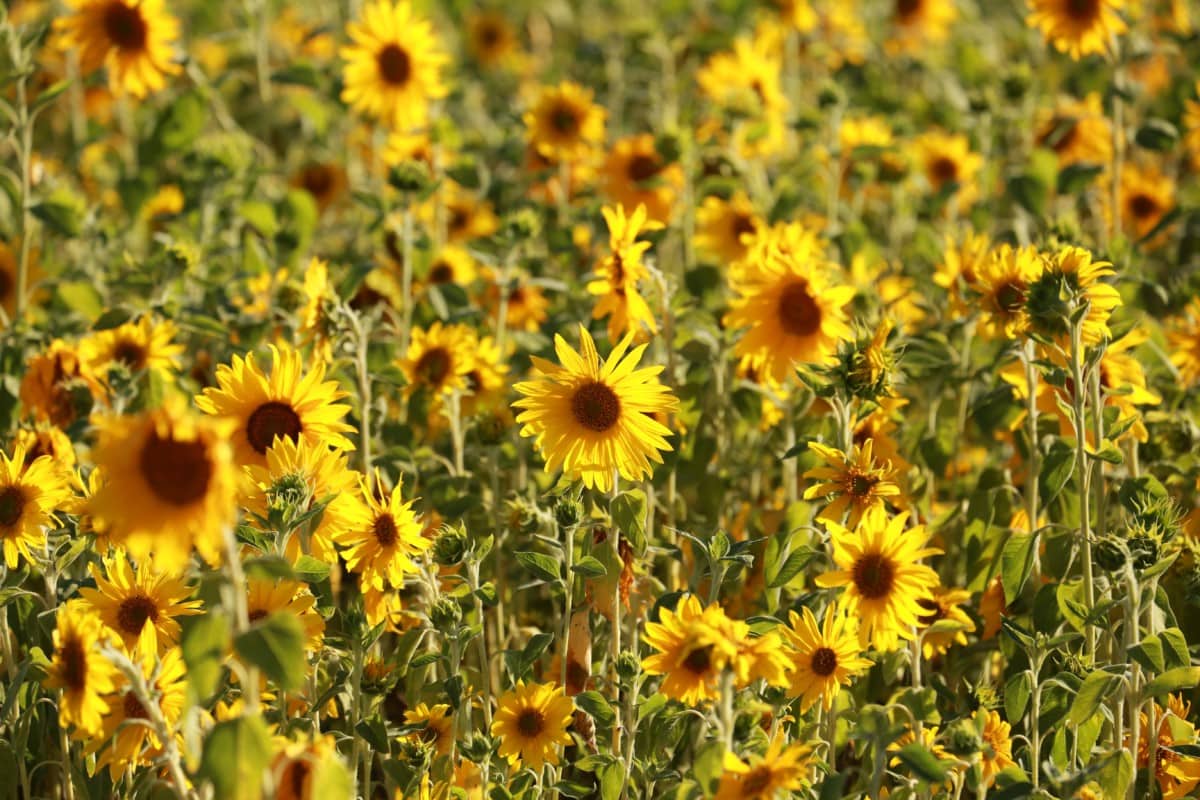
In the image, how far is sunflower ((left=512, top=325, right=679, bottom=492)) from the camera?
97.1 inches

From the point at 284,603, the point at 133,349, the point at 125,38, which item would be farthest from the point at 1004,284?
the point at 125,38

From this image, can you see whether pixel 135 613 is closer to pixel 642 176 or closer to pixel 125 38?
pixel 125 38

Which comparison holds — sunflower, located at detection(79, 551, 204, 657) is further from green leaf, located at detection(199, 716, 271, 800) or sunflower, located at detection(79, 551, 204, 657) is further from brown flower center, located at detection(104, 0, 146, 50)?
brown flower center, located at detection(104, 0, 146, 50)

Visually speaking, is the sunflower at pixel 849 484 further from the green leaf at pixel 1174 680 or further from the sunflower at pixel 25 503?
the sunflower at pixel 25 503

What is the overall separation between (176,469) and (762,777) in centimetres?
92

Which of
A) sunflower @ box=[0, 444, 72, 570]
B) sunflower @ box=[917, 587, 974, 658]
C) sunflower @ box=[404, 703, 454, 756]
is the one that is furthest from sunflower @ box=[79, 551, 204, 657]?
sunflower @ box=[917, 587, 974, 658]

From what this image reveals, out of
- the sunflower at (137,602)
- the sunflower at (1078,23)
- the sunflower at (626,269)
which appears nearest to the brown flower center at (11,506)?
the sunflower at (137,602)

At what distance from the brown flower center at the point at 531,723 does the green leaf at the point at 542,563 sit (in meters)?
0.23

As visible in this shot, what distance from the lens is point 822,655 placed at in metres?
2.29

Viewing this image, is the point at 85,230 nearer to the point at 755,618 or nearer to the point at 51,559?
the point at 51,559

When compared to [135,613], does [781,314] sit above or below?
above

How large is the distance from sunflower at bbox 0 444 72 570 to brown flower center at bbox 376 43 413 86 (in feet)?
7.19

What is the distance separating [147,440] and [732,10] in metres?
4.62

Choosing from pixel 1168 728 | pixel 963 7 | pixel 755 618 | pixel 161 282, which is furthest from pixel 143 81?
pixel 963 7
